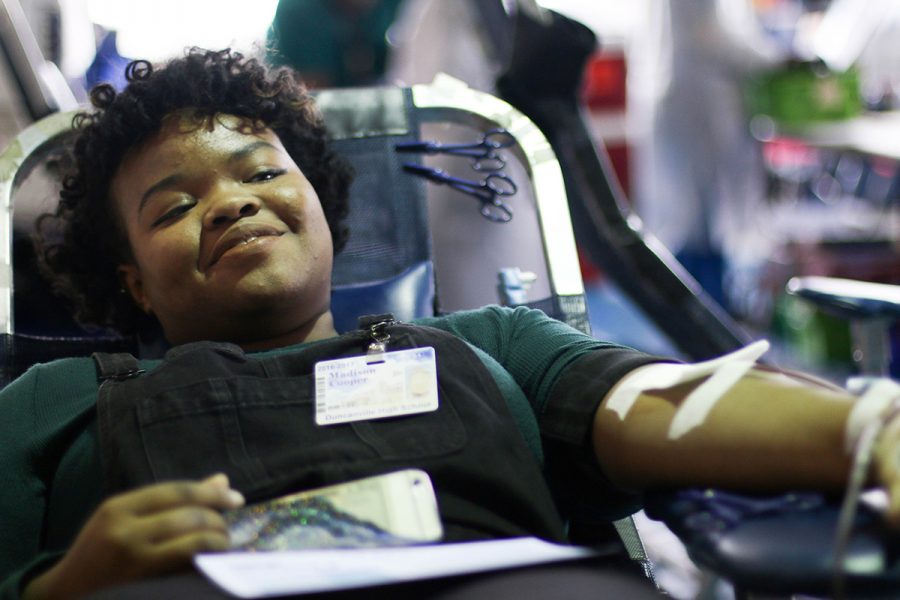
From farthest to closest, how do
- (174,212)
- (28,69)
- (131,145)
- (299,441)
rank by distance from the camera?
(28,69) → (131,145) → (174,212) → (299,441)

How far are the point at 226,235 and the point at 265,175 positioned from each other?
0.12m

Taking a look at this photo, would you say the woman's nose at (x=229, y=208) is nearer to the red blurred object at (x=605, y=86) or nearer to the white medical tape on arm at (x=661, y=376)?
Answer: the white medical tape on arm at (x=661, y=376)

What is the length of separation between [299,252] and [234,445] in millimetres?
318

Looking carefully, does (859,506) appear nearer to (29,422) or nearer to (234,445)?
(234,445)

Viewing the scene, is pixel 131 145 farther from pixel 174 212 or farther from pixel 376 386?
pixel 376 386

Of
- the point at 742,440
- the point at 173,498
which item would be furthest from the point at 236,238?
the point at 742,440

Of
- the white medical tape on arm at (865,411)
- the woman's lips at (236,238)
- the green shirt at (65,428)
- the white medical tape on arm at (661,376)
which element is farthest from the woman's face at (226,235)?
the white medical tape on arm at (865,411)

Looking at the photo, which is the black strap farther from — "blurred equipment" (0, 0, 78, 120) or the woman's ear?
"blurred equipment" (0, 0, 78, 120)

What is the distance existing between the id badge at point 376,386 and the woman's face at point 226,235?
0.57 ft

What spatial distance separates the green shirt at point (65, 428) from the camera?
3.47 feet

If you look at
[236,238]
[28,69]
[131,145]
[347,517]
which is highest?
[28,69]

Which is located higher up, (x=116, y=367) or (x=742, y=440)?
(x=116, y=367)

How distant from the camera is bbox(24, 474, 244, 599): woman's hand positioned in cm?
85

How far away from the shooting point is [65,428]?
1.10 metres
